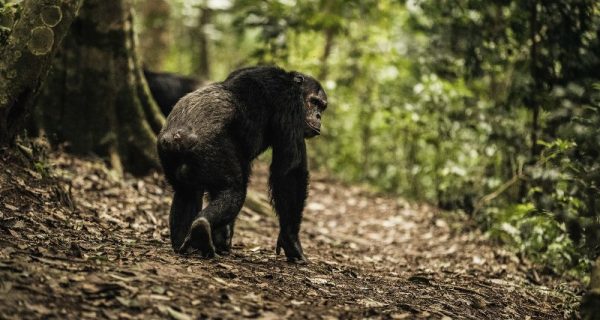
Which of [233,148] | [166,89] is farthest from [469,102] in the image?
[233,148]

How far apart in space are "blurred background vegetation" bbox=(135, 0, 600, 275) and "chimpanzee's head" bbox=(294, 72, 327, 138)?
2.65 m

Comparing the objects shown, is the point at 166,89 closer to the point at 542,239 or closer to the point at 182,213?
the point at 182,213

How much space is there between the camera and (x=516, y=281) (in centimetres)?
655

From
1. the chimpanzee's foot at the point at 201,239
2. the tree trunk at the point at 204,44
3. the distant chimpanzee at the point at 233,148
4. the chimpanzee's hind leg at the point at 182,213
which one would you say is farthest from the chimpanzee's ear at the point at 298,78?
the tree trunk at the point at 204,44

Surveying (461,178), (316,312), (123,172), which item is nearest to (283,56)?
(461,178)

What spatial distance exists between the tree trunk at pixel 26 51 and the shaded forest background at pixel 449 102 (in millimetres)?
295

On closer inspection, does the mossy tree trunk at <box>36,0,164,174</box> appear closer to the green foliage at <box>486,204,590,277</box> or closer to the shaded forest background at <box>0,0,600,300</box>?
the shaded forest background at <box>0,0,600,300</box>

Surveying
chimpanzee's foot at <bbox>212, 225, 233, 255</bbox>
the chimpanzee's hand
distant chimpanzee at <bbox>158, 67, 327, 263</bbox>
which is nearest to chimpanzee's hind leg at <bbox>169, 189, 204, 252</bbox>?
distant chimpanzee at <bbox>158, 67, 327, 263</bbox>

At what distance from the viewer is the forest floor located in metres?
3.65

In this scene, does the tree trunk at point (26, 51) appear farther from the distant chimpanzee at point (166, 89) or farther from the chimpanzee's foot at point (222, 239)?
the distant chimpanzee at point (166, 89)

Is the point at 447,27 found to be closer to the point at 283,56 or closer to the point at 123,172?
the point at 283,56

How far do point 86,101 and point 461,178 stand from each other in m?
6.02

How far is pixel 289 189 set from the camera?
5848 mm

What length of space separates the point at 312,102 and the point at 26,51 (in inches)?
107
